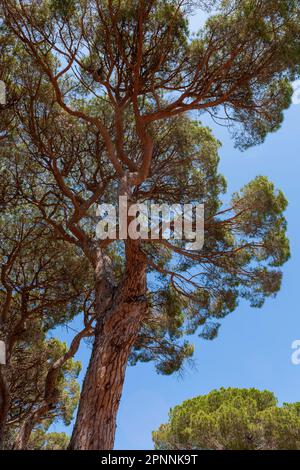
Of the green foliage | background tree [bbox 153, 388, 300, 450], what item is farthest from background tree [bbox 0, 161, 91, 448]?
background tree [bbox 153, 388, 300, 450]

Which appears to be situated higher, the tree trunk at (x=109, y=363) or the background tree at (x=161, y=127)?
the background tree at (x=161, y=127)

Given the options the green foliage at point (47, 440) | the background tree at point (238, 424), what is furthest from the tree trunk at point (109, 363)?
the green foliage at point (47, 440)

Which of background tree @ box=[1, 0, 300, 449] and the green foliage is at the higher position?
background tree @ box=[1, 0, 300, 449]

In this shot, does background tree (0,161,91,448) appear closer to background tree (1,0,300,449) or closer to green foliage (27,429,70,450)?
background tree (1,0,300,449)

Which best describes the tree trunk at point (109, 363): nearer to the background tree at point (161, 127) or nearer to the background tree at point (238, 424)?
the background tree at point (161, 127)

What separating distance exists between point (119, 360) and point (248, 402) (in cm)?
571

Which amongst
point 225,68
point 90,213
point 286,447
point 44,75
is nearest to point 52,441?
point 286,447

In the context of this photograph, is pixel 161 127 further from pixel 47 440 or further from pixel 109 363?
pixel 47 440

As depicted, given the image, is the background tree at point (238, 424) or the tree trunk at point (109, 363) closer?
the tree trunk at point (109, 363)

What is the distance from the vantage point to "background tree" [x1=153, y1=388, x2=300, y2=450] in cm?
769

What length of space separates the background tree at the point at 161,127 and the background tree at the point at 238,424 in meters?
2.36

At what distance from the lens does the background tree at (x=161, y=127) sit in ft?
15.4

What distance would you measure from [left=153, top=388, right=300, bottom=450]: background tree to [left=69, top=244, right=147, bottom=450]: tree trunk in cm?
510
